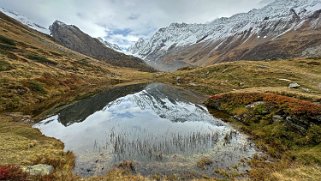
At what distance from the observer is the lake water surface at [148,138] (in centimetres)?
2659

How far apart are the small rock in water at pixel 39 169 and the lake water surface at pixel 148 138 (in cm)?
267

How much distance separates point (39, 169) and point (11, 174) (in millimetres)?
3139

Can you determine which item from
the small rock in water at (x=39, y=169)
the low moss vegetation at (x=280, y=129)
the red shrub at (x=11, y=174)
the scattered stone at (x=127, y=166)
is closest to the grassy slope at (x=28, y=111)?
the small rock in water at (x=39, y=169)

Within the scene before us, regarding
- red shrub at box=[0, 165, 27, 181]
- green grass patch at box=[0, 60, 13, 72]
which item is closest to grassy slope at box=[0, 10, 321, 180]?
green grass patch at box=[0, 60, 13, 72]

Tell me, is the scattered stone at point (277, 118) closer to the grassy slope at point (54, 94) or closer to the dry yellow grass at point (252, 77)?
the grassy slope at point (54, 94)

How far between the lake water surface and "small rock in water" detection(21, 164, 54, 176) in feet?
8.76

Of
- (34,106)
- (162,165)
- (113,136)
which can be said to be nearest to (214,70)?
(34,106)

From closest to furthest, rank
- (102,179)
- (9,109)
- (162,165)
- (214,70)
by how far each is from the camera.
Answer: (102,179)
(162,165)
(9,109)
(214,70)

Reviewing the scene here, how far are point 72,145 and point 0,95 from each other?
3403 cm

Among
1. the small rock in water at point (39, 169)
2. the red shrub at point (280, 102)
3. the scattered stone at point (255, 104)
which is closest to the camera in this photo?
the small rock in water at point (39, 169)

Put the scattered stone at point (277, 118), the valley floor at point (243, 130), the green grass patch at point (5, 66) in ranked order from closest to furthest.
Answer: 1. the valley floor at point (243, 130)
2. the scattered stone at point (277, 118)
3. the green grass patch at point (5, 66)

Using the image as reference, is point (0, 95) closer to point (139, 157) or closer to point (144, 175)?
point (139, 157)

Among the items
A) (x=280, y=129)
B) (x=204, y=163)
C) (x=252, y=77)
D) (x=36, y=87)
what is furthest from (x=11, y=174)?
(x=252, y=77)

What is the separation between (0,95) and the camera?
186 ft
